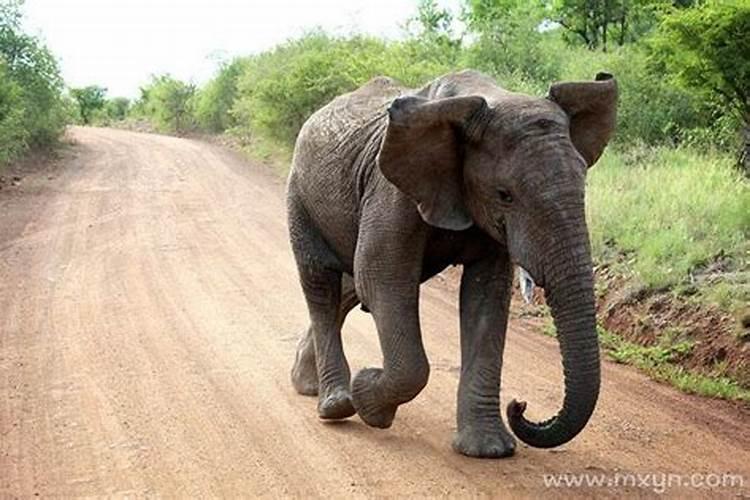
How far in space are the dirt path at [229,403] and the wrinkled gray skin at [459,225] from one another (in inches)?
14.9

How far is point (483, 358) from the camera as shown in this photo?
580 centimetres

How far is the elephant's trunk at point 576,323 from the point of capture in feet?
15.4

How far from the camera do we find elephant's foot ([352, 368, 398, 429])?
18.9 feet

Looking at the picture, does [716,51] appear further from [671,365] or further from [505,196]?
[505,196]

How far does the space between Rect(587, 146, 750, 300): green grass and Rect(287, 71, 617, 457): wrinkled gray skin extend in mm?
3295

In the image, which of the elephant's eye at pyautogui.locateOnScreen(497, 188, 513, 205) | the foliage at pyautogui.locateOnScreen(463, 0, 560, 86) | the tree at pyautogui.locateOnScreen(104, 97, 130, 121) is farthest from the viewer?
the tree at pyautogui.locateOnScreen(104, 97, 130, 121)

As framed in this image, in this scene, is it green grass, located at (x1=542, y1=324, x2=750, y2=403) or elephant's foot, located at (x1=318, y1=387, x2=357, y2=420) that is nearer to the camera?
elephant's foot, located at (x1=318, y1=387, x2=357, y2=420)

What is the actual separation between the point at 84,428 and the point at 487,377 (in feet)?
8.43

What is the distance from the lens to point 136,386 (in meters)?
7.36

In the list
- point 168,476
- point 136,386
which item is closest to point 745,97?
point 136,386

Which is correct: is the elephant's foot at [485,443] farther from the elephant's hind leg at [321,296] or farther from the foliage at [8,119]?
the foliage at [8,119]

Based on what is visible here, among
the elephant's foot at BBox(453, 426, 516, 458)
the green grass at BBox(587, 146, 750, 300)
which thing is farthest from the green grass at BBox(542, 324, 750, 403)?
the elephant's foot at BBox(453, 426, 516, 458)

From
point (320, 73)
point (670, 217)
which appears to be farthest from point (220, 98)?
point (670, 217)

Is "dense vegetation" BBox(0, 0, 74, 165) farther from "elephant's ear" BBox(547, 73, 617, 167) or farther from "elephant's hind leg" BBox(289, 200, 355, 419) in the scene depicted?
"elephant's ear" BBox(547, 73, 617, 167)
